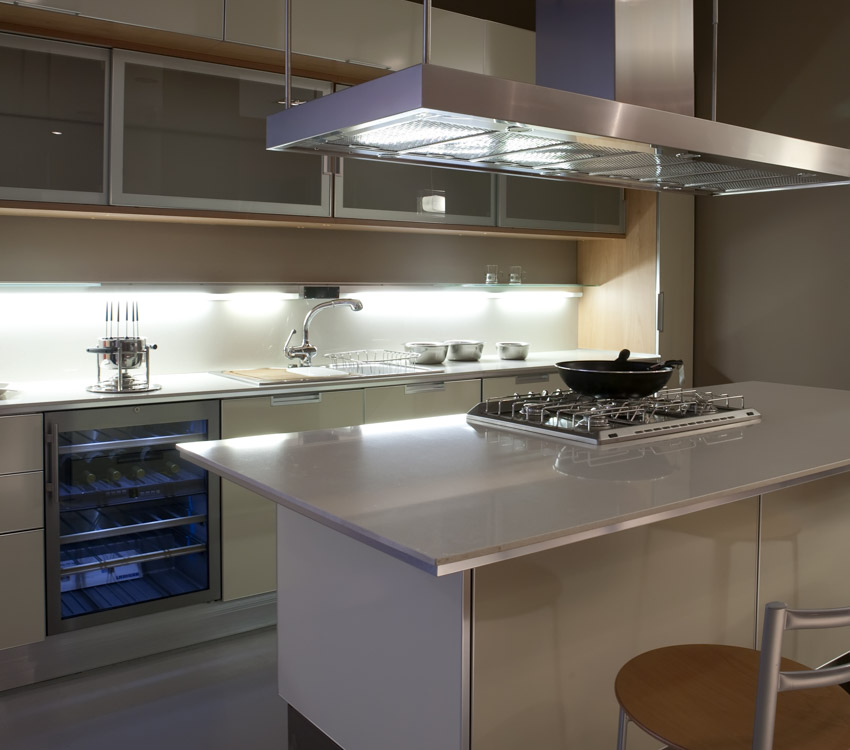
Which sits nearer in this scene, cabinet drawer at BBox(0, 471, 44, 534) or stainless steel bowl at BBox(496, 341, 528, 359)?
cabinet drawer at BBox(0, 471, 44, 534)

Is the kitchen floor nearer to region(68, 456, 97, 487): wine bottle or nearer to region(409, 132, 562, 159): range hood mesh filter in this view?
region(68, 456, 97, 487): wine bottle

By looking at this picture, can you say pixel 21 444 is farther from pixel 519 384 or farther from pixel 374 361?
pixel 519 384

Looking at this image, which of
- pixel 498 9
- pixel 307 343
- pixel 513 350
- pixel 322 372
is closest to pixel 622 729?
pixel 322 372

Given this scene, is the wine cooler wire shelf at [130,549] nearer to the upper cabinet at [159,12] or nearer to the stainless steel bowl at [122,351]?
the stainless steel bowl at [122,351]

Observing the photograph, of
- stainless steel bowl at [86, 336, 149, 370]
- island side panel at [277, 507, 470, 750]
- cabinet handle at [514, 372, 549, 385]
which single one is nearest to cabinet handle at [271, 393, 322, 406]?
stainless steel bowl at [86, 336, 149, 370]

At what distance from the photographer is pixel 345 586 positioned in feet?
6.48

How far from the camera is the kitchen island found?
5.30ft

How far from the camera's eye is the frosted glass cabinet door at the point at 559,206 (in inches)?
177

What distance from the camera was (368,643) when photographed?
Answer: 190 cm

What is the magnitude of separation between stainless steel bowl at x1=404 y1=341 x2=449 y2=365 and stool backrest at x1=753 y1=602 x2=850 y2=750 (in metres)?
3.03

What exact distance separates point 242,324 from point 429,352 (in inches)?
35.7

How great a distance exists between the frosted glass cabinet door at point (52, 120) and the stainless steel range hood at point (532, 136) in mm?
1409

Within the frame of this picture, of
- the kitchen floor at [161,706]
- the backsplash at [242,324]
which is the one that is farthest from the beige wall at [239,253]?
the kitchen floor at [161,706]

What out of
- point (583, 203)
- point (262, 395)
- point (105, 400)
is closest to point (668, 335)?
point (583, 203)
